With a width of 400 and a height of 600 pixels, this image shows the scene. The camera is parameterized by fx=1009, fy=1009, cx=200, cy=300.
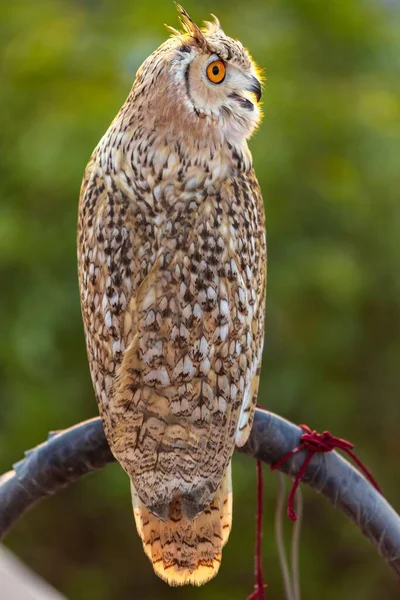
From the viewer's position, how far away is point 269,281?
14.4ft

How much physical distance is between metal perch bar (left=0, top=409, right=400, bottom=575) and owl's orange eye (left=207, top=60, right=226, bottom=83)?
2.23 ft

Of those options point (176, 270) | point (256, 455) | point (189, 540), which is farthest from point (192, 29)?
point (189, 540)

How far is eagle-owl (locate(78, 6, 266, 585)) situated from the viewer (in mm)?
1830

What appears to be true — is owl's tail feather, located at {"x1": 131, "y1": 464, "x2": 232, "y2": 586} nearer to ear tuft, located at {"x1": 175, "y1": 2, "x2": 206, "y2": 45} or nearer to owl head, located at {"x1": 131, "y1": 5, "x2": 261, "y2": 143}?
owl head, located at {"x1": 131, "y1": 5, "x2": 261, "y2": 143}

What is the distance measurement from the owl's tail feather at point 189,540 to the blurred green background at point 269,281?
2.30 meters

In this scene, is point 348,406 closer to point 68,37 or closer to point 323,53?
point 323,53

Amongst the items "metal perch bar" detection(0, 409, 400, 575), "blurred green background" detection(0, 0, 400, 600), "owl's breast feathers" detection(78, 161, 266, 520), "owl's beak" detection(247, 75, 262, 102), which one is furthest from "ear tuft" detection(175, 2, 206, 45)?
"blurred green background" detection(0, 0, 400, 600)

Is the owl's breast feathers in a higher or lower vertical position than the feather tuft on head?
lower

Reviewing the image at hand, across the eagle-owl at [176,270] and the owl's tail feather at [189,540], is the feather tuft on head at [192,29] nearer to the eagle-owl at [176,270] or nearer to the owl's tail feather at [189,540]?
the eagle-owl at [176,270]

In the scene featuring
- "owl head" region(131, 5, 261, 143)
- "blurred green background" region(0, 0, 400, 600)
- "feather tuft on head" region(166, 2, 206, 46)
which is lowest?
"blurred green background" region(0, 0, 400, 600)

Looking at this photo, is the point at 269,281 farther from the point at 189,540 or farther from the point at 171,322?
the point at 171,322

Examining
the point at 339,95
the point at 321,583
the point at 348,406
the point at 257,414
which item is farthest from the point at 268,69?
the point at 257,414

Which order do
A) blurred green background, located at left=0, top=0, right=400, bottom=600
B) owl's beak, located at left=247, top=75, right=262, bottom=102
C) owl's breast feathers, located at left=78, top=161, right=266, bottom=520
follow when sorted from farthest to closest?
blurred green background, located at left=0, top=0, right=400, bottom=600
owl's beak, located at left=247, top=75, right=262, bottom=102
owl's breast feathers, located at left=78, top=161, right=266, bottom=520

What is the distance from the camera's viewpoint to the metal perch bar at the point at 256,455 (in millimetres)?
2045
